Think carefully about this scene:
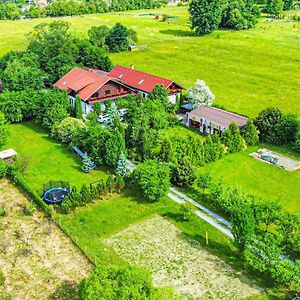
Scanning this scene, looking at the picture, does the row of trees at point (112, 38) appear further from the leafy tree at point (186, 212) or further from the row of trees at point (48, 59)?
the leafy tree at point (186, 212)

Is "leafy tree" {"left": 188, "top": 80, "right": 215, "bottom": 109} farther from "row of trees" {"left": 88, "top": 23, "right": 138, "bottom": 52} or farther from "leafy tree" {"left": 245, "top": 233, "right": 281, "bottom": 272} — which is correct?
"row of trees" {"left": 88, "top": 23, "right": 138, "bottom": 52}

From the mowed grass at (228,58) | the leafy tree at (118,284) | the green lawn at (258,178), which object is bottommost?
the mowed grass at (228,58)

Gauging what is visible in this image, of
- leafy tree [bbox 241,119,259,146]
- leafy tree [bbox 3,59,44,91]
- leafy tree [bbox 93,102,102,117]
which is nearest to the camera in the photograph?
leafy tree [bbox 241,119,259,146]

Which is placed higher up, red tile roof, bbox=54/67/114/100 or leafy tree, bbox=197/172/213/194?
red tile roof, bbox=54/67/114/100

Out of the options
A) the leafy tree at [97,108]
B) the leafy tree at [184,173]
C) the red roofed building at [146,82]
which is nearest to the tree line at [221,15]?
the red roofed building at [146,82]

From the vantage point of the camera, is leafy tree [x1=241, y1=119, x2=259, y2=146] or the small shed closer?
the small shed

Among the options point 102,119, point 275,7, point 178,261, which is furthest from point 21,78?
point 275,7

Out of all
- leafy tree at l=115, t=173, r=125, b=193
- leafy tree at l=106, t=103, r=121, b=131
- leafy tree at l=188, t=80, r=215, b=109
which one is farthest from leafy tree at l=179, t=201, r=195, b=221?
leafy tree at l=188, t=80, r=215, b=109
